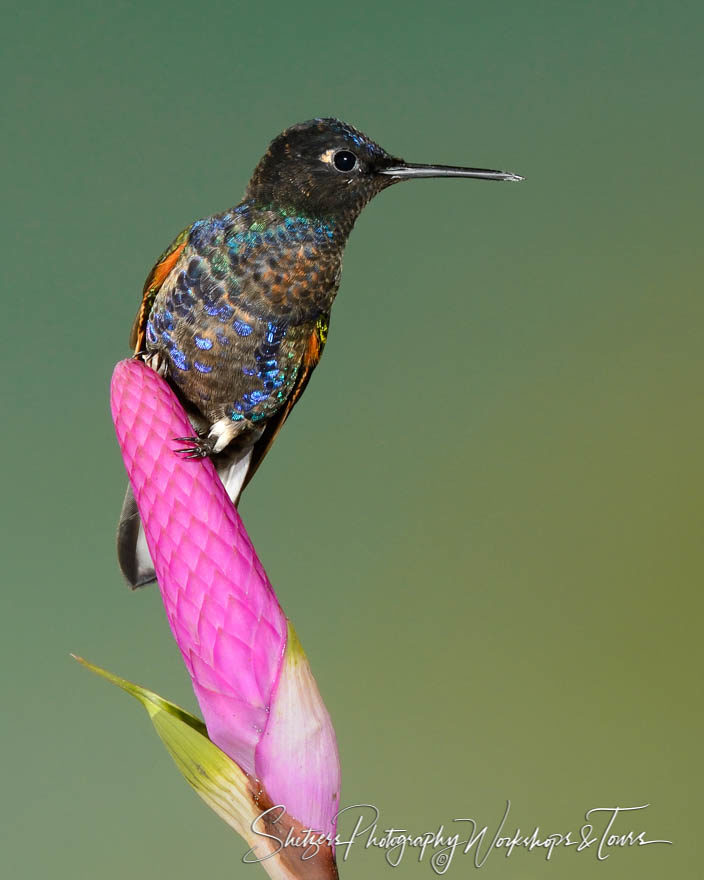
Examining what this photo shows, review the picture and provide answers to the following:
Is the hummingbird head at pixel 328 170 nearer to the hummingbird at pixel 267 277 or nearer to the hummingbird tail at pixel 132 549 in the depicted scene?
the hummingbird at pixel 267 277

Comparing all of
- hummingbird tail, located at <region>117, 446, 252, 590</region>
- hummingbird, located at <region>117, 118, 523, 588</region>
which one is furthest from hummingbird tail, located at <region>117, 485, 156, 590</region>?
Answer: hummingbird, located at <region>117, 118, 523, 588</region>

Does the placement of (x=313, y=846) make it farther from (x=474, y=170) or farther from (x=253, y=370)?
(x=474, y=170)

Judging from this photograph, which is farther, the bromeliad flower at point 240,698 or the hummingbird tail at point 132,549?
the hummingbird tail at point 132,549

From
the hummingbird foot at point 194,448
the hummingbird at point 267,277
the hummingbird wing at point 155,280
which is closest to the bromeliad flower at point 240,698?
the hummingbird foot at point 194,448

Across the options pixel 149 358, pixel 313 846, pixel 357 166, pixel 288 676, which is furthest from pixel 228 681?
pixel 357 166

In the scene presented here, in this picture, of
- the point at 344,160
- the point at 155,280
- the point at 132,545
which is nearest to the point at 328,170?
the point at 344,160

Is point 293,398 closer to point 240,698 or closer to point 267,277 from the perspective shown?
point 267,277

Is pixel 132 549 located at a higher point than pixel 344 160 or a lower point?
lower
